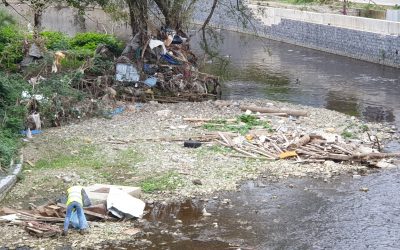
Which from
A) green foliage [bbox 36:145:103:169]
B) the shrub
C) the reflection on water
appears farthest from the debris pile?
the reflection on water

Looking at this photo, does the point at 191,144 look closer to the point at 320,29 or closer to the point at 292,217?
the point at 292,217

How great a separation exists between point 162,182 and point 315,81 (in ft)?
48.7

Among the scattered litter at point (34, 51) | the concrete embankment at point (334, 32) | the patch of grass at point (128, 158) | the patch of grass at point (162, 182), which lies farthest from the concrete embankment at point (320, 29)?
the patch of grass at point (162, 182)

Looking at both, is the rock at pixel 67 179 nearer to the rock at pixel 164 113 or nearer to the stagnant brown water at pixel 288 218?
the stagnant brown water at pixel 288 218

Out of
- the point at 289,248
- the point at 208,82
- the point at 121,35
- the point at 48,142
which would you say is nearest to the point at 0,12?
the point at 208,82

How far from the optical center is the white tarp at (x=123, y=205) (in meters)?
10.2

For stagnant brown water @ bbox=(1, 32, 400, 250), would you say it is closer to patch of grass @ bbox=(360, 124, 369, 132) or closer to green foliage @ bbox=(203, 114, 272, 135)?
patch of grass @ bbox=(360, 124, 369, 132)

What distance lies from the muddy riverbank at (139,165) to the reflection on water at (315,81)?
4.07m

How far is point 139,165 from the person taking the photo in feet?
42.3

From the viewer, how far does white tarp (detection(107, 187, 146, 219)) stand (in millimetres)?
10172

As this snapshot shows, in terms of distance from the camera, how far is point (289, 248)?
30.7 ft

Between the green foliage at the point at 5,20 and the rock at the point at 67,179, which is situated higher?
the green foliage at the point at 5,20

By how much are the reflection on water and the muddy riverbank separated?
407 cm

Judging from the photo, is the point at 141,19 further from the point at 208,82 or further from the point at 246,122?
the point at 246,122
